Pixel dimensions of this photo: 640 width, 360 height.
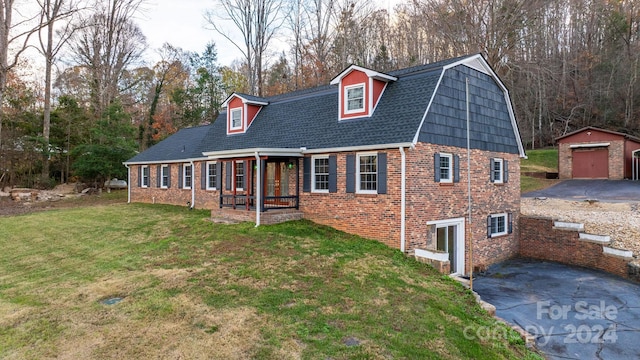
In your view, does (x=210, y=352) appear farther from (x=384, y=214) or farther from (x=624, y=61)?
(x=624, y=61)

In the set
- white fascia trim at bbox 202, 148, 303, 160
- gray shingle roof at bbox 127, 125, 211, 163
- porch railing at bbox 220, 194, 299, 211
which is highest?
gray shingle roof at bbox 127, 125, 211, 163

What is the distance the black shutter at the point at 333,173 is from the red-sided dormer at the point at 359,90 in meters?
1.68

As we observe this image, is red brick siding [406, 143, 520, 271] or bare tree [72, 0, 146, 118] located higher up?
bare tree [72, 0, 146, 118]

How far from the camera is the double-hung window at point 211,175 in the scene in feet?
55.9

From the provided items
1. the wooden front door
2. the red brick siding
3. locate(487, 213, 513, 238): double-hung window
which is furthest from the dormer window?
locate(487, 213, 513, 238): double-hung window

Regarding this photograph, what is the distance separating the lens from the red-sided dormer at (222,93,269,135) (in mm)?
16422

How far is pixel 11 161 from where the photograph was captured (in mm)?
23562

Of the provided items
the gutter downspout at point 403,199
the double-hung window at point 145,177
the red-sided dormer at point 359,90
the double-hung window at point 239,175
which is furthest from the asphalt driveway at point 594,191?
the double-hung window at point 145,177

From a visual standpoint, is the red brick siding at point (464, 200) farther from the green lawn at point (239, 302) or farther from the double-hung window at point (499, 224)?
the green lawn at point (239, 302)

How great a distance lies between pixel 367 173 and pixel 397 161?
1153mm

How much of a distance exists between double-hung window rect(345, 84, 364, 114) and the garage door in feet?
67.4

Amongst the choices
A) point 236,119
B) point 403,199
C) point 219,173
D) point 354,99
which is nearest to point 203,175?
point 219,173

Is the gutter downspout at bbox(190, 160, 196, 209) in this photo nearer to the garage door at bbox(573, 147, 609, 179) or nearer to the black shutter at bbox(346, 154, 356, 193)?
the black shutter at bbox(346, 154, 356, 193)

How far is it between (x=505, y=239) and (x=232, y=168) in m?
11.5
